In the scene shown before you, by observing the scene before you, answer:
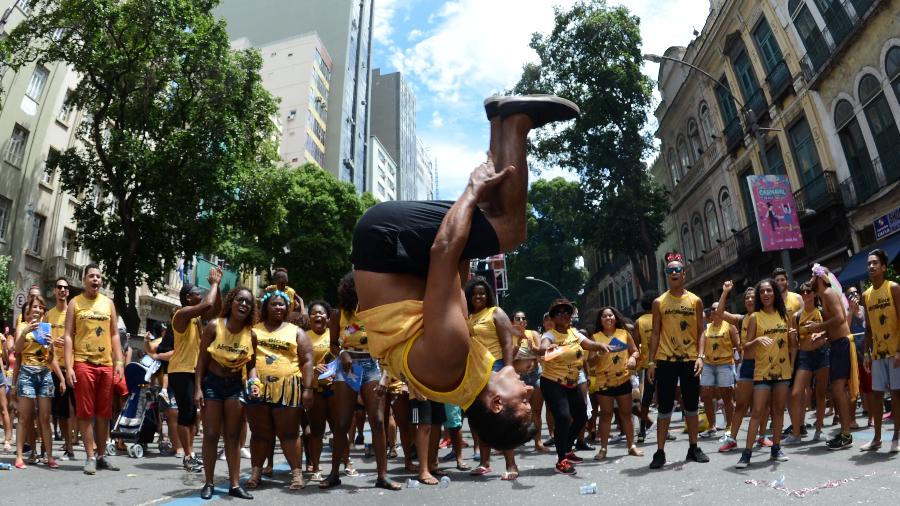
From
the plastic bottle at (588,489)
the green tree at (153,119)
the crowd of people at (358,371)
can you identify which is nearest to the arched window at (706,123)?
the green tree at (153,119)

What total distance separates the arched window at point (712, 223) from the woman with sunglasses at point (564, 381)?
82.7ft

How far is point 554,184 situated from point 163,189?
3895cm

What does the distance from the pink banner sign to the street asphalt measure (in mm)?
11809

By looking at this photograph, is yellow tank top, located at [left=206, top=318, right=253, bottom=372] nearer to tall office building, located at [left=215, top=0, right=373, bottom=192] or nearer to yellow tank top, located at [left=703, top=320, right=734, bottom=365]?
yellow tank top, located at [left=703, top=320, right=734, bottom=365]

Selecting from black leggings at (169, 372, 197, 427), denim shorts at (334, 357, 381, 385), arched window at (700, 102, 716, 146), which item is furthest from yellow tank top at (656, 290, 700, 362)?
arched window at (700, 102, 716, 146)

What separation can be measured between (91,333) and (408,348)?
223 inches

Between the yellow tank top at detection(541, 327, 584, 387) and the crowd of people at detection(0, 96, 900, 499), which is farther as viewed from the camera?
the yellow tank top at detection(541, 327, 584, 387)

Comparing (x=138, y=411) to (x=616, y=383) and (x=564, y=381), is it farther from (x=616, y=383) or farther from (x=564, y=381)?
(x=616, y=383)

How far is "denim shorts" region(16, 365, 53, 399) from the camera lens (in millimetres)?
7238

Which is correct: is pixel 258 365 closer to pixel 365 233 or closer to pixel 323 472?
pixel 323 472

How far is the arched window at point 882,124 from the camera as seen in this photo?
1845 centimetres

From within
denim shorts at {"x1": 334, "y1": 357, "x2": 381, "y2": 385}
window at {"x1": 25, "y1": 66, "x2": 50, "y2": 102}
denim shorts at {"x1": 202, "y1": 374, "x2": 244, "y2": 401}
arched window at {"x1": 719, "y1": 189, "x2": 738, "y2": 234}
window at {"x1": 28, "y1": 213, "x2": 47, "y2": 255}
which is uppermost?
window at {"x1": 25, "y1": 66, "x2": 50, "y2": 102}

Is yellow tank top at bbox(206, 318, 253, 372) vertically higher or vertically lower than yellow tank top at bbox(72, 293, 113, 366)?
lower

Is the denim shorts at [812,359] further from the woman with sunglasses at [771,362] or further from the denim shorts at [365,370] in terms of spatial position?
the denim shorts at [365,370]
